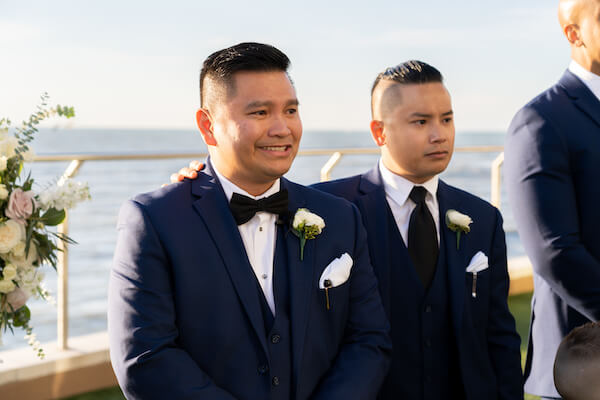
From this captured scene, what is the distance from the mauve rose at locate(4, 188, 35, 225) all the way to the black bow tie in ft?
2.05

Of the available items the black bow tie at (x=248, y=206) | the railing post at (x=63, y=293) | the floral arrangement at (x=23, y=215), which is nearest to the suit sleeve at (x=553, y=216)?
the black bow tie at (x=248, y=206)

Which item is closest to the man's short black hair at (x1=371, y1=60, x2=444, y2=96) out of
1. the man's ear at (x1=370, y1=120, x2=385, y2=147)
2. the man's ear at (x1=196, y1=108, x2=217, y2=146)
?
the man's ear at (x1=370, y1=120, x2=385, y2=147)

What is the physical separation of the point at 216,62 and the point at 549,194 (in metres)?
1.32

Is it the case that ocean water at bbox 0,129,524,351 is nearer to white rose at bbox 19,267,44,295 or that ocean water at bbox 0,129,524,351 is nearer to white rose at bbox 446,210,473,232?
white rose at bbox 19,267,44,295

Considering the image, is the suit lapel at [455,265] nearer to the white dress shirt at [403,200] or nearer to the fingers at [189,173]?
the white dress shirt at [403,200]

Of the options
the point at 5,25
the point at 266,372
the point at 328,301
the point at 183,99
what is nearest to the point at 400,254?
the point at 328,301

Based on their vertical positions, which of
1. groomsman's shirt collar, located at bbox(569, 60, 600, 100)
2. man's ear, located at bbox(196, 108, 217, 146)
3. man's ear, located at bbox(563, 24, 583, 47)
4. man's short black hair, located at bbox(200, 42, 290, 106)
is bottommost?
man's ear, located at bbox(196, 108, 217, 146)

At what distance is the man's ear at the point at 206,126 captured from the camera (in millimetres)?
2449

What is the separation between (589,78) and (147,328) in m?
1.94

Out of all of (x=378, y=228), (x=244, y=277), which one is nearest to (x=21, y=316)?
(x=244, y=277)

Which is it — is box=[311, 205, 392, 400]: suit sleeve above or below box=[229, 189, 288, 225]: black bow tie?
below

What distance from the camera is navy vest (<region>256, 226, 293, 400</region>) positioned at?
2275mm

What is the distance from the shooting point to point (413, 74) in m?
2.95

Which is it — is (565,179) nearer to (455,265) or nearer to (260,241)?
(455,265)
